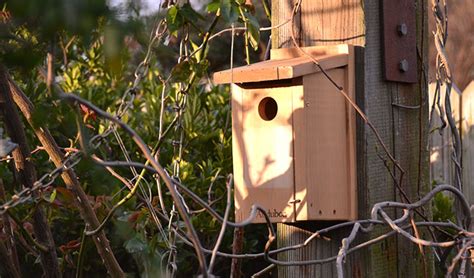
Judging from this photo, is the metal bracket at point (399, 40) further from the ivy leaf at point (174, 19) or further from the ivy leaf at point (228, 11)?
the ivy leaf at point (174, 19)

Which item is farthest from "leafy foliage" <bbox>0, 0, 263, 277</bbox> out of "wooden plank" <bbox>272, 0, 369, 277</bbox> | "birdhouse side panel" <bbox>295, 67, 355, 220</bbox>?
"birdhouse side panel" <bbox>295, 67, 355, 220</bbox>

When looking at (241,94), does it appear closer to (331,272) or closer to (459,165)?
(331,272)

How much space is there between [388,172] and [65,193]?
0.96 meters

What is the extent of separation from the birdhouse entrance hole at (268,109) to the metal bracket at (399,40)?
0.34 m

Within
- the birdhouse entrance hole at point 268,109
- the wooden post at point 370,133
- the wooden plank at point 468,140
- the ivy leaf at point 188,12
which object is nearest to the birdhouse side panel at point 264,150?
the birdhouse entrance hole at point 268,109

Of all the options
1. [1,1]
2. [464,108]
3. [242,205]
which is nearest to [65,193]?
[242,205]

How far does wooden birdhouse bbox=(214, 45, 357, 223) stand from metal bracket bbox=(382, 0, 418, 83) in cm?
15

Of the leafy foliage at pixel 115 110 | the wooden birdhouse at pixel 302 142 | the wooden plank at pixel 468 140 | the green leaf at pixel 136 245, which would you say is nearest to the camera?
the leafy foliage at pixel 115 110

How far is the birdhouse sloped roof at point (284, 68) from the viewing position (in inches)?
103

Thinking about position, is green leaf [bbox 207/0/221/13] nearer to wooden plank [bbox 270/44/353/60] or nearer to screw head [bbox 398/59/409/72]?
wooden plank [bbox 270/44/353/60]

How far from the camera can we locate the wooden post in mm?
2725

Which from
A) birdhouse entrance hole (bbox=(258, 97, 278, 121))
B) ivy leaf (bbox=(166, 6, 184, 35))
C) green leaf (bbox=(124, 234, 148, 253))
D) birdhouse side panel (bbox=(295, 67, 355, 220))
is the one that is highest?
ivy leaf (bbox=(166, 6, 184, 35))

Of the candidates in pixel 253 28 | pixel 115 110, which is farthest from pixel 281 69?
pixel 115 110

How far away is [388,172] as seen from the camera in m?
2.79
